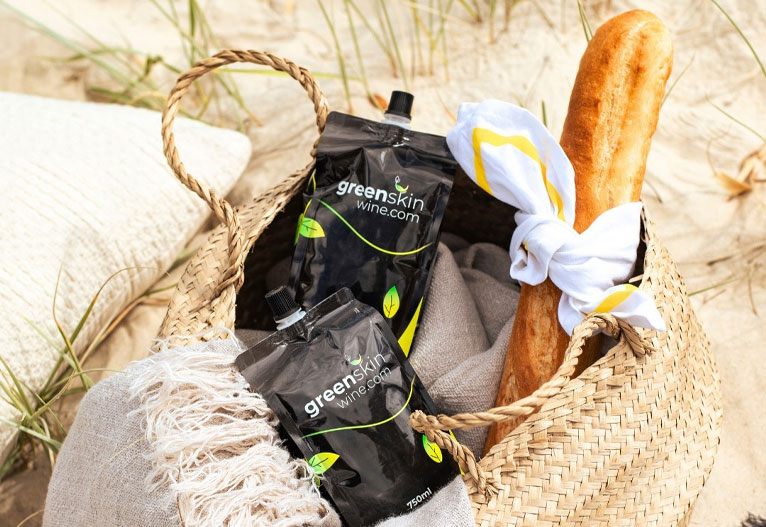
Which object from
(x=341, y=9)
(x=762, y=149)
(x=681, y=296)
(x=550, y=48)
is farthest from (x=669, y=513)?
(x=341, y=9)

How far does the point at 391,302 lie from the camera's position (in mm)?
1124

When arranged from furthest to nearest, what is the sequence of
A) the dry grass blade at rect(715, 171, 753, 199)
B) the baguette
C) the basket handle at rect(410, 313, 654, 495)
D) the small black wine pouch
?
1. the dry grass blade at rect(715, 171, 753, 199)
2. the baguette
3. the small black wine pouch
4. the basket handle at rect(410, 313, 654, 495)

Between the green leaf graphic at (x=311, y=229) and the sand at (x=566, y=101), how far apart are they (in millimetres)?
628

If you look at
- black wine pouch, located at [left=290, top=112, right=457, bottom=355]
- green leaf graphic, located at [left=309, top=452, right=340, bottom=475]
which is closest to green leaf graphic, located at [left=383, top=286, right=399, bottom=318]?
black wine pouch, located at [left=290, top=112, right=457, bottom=355]

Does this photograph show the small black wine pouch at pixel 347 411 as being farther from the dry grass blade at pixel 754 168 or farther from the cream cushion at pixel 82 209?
the dry grass blade at pixel 754 168

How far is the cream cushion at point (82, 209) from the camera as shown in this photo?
1.26 meters

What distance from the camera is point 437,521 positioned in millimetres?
826

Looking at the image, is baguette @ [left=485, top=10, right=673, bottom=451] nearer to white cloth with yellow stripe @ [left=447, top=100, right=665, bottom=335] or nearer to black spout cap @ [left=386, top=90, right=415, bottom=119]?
white cloth with yellow stripe @ [left=447, top=100, right=665, bottom=335]

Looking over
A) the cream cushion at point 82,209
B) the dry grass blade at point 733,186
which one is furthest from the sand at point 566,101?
the cream cushion at point 82,209

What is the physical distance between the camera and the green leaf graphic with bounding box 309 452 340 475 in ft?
3.03

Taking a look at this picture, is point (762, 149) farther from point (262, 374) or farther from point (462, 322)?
point (262, 374)

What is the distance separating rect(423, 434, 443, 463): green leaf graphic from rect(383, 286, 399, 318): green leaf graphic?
0.24m

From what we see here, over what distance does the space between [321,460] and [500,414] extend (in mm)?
277

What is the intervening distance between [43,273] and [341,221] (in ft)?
→ 1.98
